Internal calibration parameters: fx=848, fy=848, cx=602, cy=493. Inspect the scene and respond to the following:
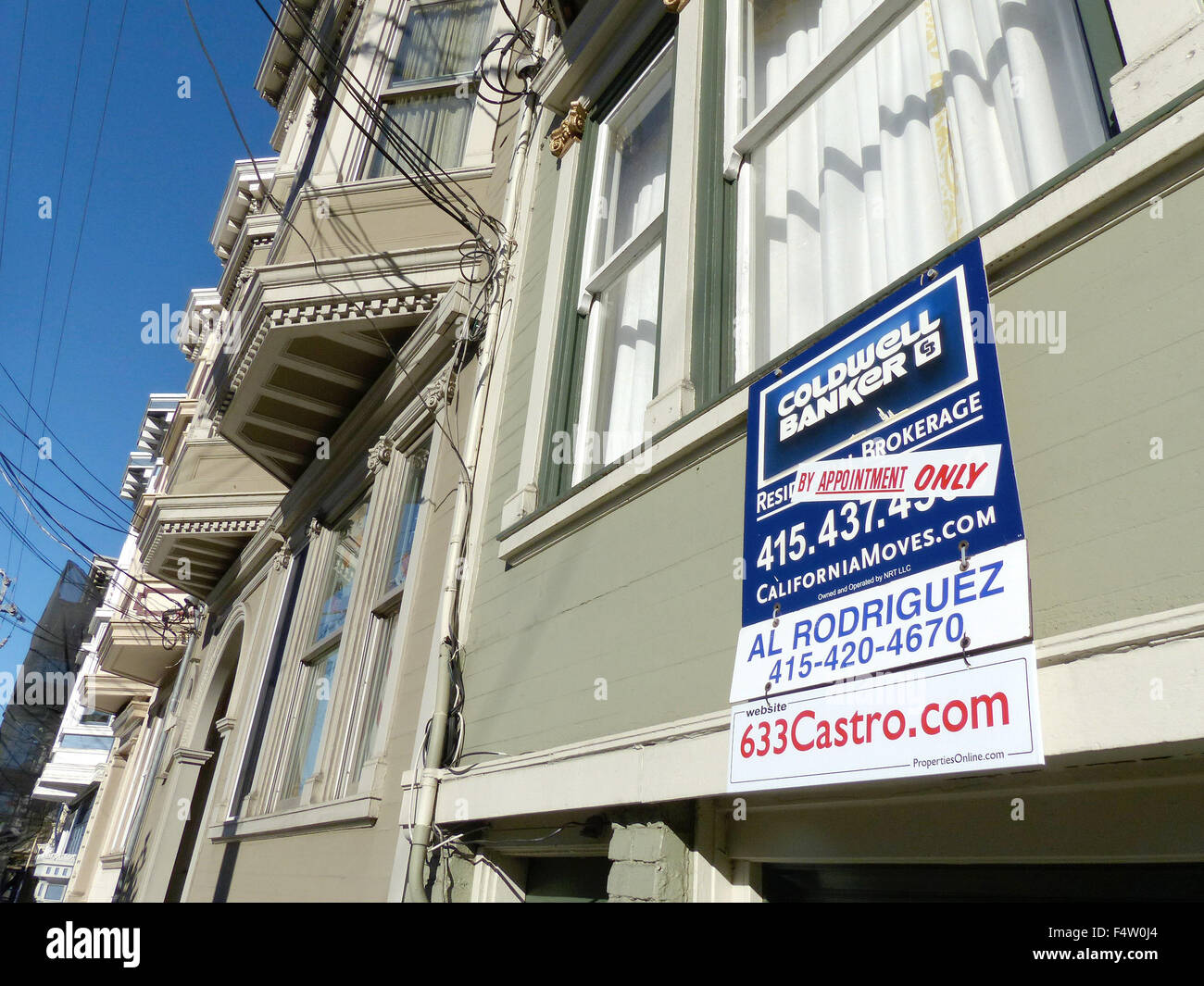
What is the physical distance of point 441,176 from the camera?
7.14m

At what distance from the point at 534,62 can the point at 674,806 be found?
19.6ft

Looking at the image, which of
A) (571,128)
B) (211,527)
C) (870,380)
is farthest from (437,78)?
(870,380)

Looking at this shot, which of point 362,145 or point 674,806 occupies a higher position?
point 362,145

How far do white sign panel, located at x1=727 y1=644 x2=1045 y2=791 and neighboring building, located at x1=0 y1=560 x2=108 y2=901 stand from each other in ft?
101

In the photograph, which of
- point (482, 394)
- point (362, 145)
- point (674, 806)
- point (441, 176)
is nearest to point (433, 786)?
point (674, 806)

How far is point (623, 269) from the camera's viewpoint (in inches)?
196

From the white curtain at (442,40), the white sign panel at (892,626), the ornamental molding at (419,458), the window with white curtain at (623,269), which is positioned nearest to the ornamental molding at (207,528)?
the ornamental molding at (419,458)

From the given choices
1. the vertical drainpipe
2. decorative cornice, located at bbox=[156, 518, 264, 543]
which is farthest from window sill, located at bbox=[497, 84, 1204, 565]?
decorative cornice, located at bbox=[156, 518, 264, 543]

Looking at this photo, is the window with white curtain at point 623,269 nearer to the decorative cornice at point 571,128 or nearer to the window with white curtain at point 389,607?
the decorative cornice at point 571,128

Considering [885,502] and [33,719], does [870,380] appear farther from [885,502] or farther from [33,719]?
[33,719]

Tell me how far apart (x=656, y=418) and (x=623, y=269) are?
1549mm

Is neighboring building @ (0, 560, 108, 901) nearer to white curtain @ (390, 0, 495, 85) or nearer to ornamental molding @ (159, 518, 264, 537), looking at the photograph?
ornamental molding @ (159, 518, 264, 537)
